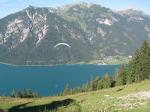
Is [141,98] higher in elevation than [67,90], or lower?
higher

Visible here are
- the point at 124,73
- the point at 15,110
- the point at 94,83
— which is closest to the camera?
the point at 15,110

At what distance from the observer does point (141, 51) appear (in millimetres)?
112688

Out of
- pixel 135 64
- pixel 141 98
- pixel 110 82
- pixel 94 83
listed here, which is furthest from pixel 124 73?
pixel 141 98

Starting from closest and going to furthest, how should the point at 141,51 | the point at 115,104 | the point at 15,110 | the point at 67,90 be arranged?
the point at 115,104
the point at 15,110
the point at 141,51
the point at 67,90

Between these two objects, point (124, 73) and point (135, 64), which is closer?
point (135, 64)

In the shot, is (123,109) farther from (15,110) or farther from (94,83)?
(94,83)

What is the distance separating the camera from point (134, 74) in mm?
117188

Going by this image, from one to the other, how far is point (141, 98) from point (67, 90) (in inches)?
5264

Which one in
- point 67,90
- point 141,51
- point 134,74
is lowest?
point 67,90

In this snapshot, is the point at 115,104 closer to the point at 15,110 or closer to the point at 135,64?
the point at 15,110

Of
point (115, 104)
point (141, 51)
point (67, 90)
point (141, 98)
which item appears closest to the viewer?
point (115, 104)

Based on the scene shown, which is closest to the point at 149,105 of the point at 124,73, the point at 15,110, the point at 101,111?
the point at 101,111

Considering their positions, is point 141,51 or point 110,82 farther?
point 110,82

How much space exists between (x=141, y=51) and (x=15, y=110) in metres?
70.9
